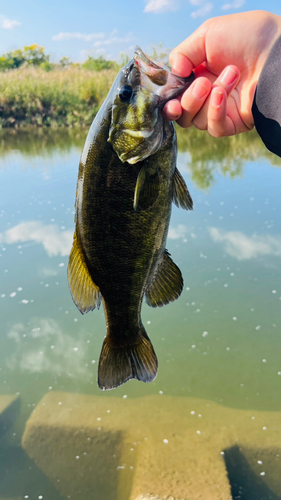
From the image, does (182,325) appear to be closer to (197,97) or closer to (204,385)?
(204,385)

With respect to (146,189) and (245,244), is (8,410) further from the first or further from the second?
(245,244)

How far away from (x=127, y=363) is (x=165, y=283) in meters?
0.36

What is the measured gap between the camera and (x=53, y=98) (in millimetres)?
15016

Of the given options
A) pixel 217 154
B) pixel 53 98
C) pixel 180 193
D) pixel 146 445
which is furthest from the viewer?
pixel 53 98

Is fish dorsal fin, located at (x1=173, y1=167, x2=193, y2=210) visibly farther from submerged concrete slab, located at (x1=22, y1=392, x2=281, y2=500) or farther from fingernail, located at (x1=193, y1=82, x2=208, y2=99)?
submerged concrete slab, located at (x1=22, y1=392, x2=281, y2=500)

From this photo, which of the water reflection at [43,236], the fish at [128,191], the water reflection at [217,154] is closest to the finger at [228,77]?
the fish at [128,191]

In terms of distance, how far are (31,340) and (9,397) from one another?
2.29 ft

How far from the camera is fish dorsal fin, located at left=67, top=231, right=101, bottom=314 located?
1.31 m

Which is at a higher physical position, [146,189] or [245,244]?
[146,189]

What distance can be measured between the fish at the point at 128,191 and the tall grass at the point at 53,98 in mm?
13460

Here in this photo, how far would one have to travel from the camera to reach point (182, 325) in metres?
4.19

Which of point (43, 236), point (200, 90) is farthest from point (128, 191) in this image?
point (43, 236)

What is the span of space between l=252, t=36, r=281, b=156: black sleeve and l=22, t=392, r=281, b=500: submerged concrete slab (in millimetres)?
2371

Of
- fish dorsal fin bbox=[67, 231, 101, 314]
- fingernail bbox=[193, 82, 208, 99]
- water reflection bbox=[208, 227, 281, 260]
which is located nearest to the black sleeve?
fingernail bbox=[193, 82, 208, 99]
